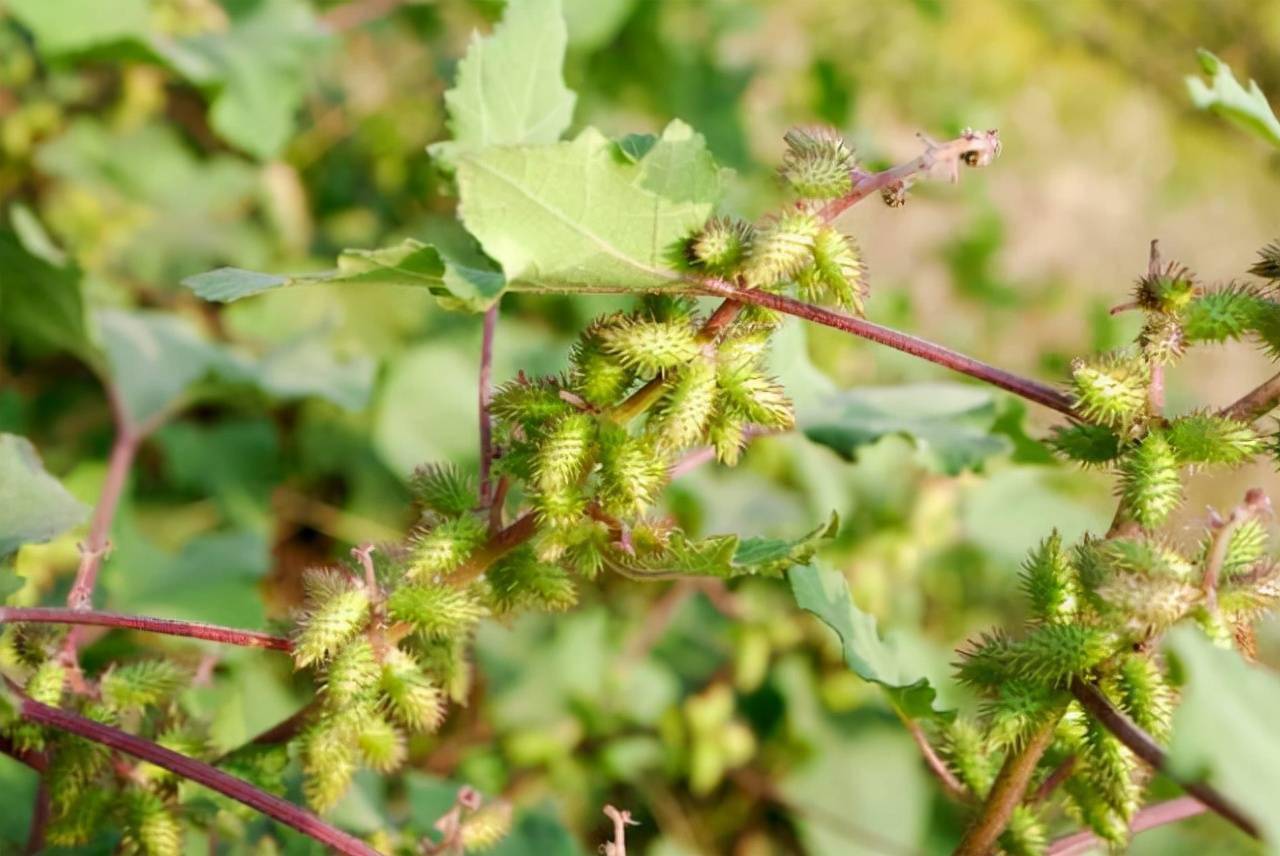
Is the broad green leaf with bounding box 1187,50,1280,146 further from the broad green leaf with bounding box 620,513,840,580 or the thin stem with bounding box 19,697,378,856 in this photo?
Answer: the thin stem with bounding box 19,697,378,856

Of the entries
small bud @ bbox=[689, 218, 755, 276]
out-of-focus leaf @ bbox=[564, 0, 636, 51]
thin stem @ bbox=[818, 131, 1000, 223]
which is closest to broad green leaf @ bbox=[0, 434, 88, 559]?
small bud @ bbox=[689, 218, 755, 276]

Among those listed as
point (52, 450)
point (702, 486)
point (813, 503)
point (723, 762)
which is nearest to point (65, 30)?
point (52, 450)

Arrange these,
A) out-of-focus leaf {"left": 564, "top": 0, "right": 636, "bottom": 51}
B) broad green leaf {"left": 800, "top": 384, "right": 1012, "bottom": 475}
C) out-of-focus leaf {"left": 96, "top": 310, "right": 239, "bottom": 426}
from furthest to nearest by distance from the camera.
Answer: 1. out-of-focus leaf {"left": 564, "top": 0, "right": 636, "bottom": 51}
2. out-of-focus leaf {"left": 96, "top": 310, "right": 239, "bottom": 426}
3. broad green leaf {"left": 800, "top": 384, "right": 1012, "bottom": 475}

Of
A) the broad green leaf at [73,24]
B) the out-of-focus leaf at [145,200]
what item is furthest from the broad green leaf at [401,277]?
the out-of-focus leaf at [145,200]

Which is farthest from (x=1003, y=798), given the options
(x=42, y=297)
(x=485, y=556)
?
(x=42, y=297)

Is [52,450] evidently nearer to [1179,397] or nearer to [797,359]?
[797,359]
